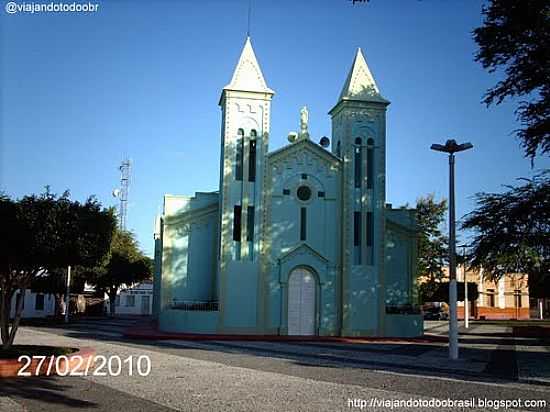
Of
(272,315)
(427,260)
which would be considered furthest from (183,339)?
(427,260)

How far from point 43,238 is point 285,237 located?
17965mm

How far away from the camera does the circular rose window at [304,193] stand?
106 feet

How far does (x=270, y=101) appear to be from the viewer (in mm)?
32250

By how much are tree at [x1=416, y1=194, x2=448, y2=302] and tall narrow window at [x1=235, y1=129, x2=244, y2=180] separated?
20.1 m

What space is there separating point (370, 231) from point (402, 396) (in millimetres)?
20793

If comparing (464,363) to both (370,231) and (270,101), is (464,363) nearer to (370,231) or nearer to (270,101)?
(370,231)

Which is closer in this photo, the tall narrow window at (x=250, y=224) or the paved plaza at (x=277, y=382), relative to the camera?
the paved plaza at (x=277, y=382)

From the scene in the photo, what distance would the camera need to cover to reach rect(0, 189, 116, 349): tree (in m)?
14.8

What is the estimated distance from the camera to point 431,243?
4731cm

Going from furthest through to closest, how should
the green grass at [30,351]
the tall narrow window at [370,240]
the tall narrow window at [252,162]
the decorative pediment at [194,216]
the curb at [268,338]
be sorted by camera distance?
the decorative pediment at [194,216]
the tall narrow window at [370,240]
the tall narrow window at [252,162]
the curb at [268,338]
the green grass at [30,351]

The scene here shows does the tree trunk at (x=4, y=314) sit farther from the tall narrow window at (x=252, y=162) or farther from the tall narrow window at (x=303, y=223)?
the tall narrow window at (x=303, y=223)

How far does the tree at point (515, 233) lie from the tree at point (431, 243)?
25231 mm

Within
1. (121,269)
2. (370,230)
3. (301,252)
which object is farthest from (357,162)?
(121,269)

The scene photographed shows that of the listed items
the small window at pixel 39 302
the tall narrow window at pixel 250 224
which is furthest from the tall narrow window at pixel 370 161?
the small window at pixel 39 302
